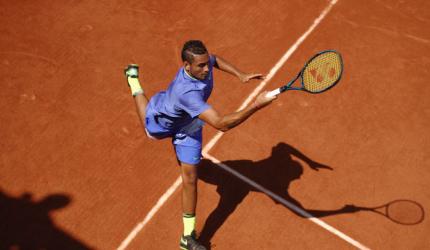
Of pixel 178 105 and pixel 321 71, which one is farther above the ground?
pixel 178 105

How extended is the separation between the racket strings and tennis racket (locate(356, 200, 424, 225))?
2009mm

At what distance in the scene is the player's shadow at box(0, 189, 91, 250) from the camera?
5996 mm

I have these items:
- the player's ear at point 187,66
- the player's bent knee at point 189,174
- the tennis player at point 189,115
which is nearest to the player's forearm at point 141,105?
the tennis player at point 189,115

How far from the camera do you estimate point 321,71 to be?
227 inches

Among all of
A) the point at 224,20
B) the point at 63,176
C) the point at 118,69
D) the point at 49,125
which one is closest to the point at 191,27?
the point at 224,20

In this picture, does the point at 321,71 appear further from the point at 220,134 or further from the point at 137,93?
the point at 137,93

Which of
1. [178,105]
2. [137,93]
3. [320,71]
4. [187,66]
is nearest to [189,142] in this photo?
[178,105]

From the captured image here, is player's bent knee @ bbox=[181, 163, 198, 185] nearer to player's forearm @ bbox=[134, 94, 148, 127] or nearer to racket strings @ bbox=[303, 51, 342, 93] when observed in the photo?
player's forearm @ bbox=[134, 94, 148, 127]

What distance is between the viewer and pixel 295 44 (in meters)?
8.75

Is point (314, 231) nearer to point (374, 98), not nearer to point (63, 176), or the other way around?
point (374, 98)

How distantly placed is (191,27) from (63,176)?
3.78 metres

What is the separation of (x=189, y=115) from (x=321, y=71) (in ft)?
5.47

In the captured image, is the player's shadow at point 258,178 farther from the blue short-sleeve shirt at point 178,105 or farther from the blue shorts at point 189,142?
the blue short-sleeve shirt at point 178,105

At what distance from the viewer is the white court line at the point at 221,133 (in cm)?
618
